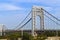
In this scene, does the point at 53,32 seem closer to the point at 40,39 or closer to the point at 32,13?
the point at 32,13

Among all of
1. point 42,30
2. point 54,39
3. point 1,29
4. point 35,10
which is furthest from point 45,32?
point 54,39

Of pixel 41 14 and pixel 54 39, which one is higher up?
pixel 41 14

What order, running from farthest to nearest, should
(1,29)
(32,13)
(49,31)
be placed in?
(1,29) → (49,31) → (32,13)

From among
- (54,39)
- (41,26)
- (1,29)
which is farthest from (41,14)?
(54,39)

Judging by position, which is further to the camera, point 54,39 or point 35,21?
point 35,21

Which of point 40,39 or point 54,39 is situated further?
point 54,39

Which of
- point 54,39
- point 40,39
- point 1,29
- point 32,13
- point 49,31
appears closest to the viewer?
point 40,39

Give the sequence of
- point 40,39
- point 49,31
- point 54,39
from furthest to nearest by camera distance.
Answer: point 49,31, point 54,39, point 40,39

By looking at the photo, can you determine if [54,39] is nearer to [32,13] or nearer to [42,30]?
[32,13]
